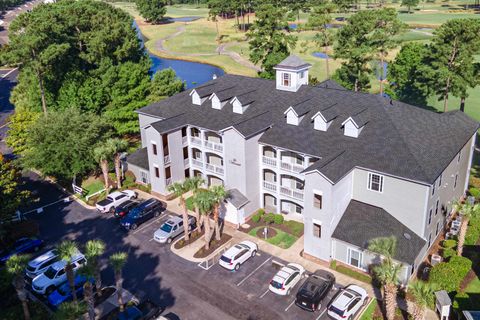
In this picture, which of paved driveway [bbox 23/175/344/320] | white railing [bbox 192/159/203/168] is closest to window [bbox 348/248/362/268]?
paved driveway [bbox 23/175/344/320]

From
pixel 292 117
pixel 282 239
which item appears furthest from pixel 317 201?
pixel 292 117

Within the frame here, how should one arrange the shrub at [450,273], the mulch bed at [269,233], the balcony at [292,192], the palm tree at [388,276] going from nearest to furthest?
the palm tree at [388,276] → the shrub at [450,273] → the mulch bed at [269,233] → the balcony at [292,192]

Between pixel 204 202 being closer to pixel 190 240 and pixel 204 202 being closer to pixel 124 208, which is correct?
pixel 190 240

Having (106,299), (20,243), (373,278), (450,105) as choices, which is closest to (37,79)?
(20,243)

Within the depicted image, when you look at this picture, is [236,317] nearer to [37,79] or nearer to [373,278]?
[373,278]

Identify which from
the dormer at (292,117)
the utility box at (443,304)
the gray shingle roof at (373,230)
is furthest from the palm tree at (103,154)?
the utility box at (443,304)

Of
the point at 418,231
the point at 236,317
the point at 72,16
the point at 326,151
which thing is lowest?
the point at 236,317

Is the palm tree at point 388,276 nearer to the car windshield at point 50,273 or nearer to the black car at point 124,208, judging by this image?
the car windshield at point 50,273
